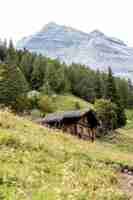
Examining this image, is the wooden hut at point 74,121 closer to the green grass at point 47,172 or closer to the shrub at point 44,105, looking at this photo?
the green grass at point 47,172

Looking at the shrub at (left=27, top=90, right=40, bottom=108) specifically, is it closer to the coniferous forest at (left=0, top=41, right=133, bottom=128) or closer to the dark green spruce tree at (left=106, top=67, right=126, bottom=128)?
the coniferous forest at (left=0, top=41, right=133, bottom=128)

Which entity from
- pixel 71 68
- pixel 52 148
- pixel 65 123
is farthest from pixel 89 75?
pixel 52 148

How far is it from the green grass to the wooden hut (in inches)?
1339

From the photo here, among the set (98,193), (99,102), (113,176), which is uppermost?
(98,193)

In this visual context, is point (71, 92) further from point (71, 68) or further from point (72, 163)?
point (72, 163)

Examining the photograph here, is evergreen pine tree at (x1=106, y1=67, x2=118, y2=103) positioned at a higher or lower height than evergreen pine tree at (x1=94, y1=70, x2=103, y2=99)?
higher

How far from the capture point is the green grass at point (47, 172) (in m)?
9.67

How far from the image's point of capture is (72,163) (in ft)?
46.4

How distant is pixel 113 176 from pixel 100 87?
409ft

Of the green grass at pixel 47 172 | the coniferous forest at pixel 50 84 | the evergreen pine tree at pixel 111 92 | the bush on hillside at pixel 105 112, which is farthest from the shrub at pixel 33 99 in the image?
the green grass at pixel 47 172

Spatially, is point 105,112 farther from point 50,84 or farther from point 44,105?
point 50,84

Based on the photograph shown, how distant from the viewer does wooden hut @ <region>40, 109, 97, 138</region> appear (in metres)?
52.5

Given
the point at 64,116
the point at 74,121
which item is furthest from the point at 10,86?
the point at 64,116

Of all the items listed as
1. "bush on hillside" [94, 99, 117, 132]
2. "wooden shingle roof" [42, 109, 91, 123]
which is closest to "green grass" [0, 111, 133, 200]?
"wooden shingle roof" [42, 109, 91, 123]
